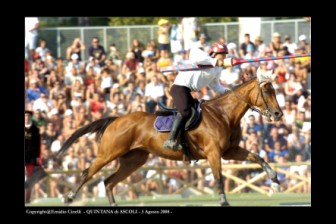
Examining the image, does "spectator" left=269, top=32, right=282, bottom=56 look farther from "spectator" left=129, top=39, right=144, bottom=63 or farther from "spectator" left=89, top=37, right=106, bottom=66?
"spectator" left=89, top=37, right=106, bottom=66

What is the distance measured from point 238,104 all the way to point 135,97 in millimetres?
6010

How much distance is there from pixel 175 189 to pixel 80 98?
3.44 meters

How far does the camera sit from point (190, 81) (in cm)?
1529

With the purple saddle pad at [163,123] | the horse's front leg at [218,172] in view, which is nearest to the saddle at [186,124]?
the purple saddle pad at [163,123]

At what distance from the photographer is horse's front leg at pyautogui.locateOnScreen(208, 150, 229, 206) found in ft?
48.3

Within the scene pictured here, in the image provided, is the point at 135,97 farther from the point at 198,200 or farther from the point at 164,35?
the point at 198,200

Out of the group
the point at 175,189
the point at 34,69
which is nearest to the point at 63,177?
the point at 175,189

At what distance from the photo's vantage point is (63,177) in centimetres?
1961

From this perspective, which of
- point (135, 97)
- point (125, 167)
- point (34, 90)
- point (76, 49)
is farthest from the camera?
point (76, 49)

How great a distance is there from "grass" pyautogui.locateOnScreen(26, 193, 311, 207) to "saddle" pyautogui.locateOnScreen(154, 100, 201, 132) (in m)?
2.46

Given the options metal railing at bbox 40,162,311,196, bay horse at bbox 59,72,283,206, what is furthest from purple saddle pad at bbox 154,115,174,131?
metal railing at bbox 40,162,311,196

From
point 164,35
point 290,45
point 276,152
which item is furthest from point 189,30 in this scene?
point 276,152

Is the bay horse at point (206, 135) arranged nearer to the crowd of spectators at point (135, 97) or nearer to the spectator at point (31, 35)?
the crowd of spectators at point (135, 97)

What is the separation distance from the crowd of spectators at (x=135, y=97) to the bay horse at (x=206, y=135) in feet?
11.8
